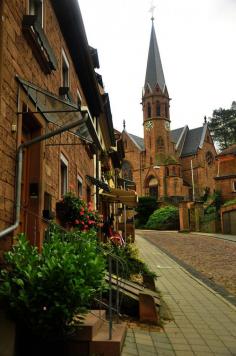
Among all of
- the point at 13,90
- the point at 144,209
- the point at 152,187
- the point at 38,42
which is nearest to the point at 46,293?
the point at 13,90

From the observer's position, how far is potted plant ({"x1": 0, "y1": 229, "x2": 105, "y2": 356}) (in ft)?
14.8

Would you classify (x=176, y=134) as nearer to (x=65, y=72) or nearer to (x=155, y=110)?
(x=155, y=110)

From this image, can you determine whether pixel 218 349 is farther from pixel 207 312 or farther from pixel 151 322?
pixel 207 312

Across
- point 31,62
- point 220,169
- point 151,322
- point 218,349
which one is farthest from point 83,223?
point 220,169

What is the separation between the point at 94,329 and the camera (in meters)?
5.38

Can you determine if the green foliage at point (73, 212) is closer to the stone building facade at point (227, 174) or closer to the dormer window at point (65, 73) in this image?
the dormer window at point (65, 73)

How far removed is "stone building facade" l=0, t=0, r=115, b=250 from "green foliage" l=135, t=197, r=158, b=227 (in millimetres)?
47182

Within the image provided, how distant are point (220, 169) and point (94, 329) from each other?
44.8m

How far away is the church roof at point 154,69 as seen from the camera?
72.6 metres

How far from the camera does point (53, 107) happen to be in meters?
7.25

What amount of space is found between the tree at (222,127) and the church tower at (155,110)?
11.9 m

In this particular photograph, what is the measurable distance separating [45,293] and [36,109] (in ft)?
11.6

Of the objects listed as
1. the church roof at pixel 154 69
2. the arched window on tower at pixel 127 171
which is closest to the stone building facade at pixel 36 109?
the arched window on tower at pixel 127 171

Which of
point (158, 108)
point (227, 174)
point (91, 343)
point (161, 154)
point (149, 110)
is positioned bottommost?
point (91, 343)
